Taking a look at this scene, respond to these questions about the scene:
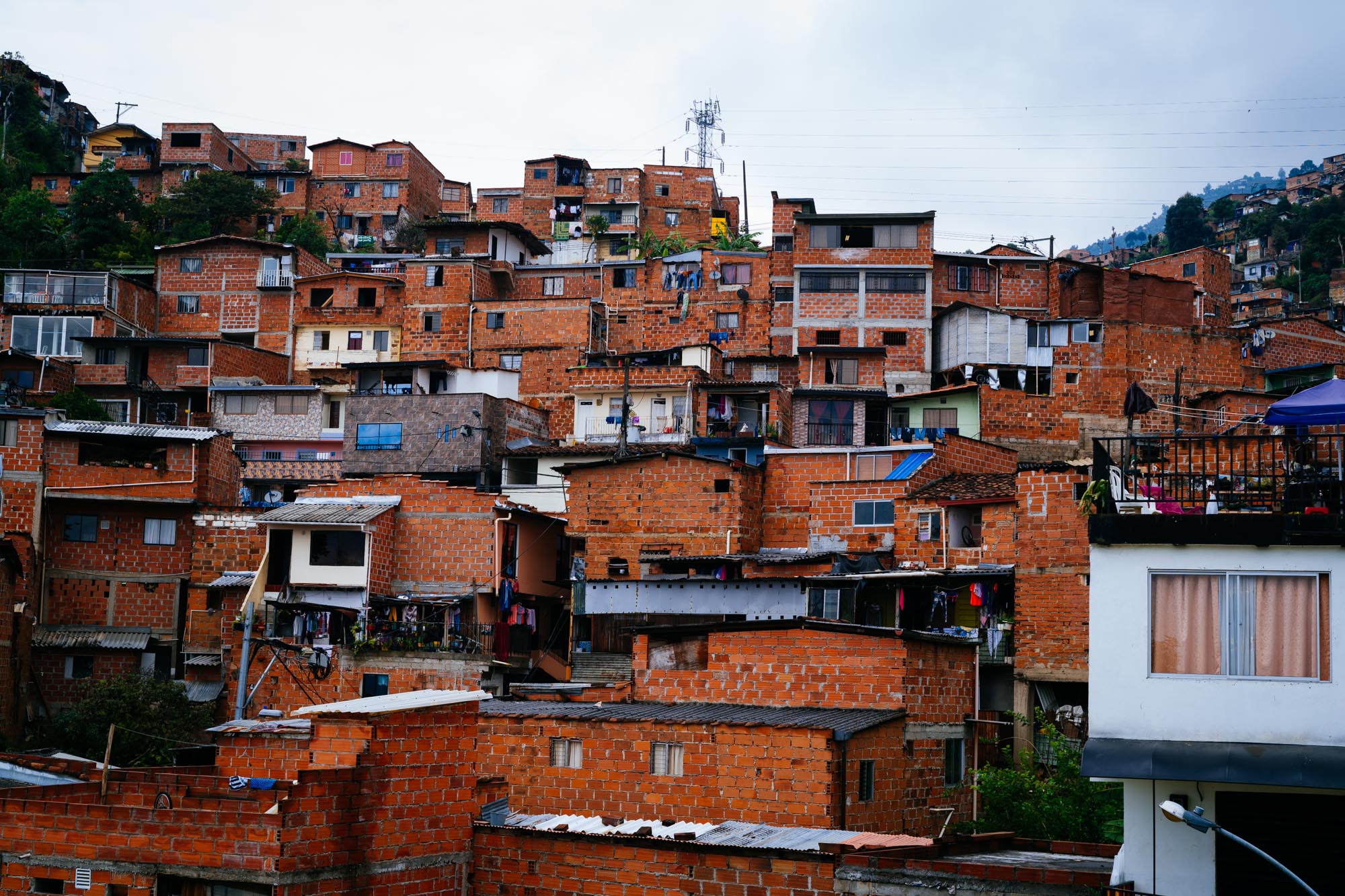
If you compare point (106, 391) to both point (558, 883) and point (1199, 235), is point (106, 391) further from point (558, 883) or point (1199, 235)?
point (1199, 235)

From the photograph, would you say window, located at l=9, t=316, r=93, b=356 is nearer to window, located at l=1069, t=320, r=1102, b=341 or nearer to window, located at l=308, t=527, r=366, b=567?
window, located at l=308, t=527, r=366, b=567

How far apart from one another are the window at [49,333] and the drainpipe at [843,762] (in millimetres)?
42291

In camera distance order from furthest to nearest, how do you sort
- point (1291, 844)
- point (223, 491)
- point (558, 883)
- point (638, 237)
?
point (638, 237) → point (223, 491) → point (558, 883) → point (1291, 844)

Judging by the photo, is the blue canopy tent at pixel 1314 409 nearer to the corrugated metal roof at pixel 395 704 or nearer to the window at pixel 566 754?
the corrugated metal roof at pixel 395 704

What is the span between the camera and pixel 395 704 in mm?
19141

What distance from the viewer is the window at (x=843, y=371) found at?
1933 inches

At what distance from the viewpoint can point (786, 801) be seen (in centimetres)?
2111

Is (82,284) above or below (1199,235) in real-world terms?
below

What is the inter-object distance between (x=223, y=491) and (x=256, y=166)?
4184 centimetres

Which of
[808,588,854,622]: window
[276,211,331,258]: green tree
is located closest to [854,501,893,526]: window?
[808,588,854,622]: window

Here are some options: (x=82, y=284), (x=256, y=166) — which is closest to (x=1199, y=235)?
(x=256, y=166)

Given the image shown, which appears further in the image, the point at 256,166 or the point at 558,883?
the point at 256,166

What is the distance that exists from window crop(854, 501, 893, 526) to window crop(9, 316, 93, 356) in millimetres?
32704

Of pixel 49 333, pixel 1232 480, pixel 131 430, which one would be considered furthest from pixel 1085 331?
pixel 49 333
